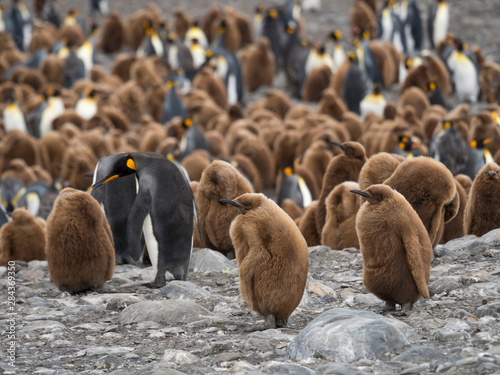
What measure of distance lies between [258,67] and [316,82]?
1790 mm

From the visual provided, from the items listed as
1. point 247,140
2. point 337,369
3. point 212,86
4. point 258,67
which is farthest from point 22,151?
point 337,369

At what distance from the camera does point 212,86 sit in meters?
17.8

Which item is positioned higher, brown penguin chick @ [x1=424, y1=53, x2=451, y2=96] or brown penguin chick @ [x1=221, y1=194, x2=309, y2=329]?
brown penguin chick @ [x1=424, y1=53, x2=451, y2=96]

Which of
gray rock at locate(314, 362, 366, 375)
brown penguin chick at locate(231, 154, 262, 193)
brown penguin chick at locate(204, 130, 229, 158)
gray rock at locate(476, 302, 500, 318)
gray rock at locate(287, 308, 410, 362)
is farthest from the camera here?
brown penguin chick at locate(204, 130, 229, 158)

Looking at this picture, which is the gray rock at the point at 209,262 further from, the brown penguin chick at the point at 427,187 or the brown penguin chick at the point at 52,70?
the brown penguin chick at the point at 52,70

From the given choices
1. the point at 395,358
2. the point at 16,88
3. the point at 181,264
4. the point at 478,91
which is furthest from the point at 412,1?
the point at 395,358

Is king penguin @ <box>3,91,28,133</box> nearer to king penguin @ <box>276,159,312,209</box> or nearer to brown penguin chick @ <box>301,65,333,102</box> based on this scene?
brown penguin chick @ <box>301,65,333,102</box>

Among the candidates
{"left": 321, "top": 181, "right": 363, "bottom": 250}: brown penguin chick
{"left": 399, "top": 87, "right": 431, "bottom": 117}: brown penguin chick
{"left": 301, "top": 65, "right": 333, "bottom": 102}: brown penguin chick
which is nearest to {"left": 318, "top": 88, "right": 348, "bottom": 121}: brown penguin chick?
{"left": 399, "top": 87, "right": 431, "bottom": 117}: brown penguin chick

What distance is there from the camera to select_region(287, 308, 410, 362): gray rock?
3584 millimetres

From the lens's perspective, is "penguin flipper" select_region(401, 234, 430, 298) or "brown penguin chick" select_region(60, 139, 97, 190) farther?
"brown penguin chick" select_region(60, 139, 97, 190)

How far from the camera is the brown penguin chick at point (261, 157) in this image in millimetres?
11531

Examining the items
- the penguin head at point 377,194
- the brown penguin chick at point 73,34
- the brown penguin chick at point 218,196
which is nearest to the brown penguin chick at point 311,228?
the brown penguin chick at point 218,196

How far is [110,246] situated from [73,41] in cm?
1770

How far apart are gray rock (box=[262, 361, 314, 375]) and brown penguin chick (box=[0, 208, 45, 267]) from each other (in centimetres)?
352
